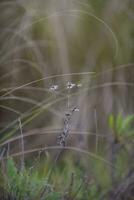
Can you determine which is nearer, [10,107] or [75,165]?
[75,165]

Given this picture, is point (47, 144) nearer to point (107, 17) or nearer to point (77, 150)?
point (77, 150)

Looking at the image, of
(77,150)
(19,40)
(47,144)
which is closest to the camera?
(77,150)

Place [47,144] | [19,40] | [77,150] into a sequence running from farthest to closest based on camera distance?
[19,40]
[47,144]
[77,150]

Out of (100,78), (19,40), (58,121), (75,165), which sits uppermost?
(19,40)

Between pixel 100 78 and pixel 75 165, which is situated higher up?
pixel 100 78

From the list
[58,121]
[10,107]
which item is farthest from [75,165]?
[10,107]

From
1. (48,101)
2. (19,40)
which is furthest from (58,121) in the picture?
(19,40)
